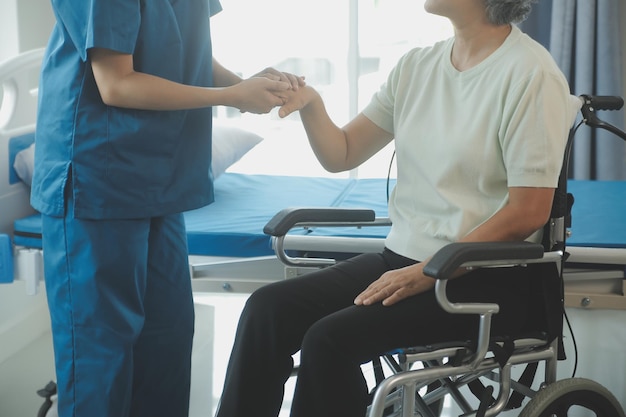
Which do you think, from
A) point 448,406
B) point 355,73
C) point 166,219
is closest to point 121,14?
point 166,219

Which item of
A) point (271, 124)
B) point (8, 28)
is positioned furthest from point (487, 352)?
point (271, 124)

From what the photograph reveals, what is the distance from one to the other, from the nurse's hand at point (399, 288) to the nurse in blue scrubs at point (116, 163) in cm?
48

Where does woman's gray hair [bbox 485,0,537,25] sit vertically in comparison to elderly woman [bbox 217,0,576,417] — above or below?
above

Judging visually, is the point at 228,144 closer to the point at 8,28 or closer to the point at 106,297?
the point at 8,28

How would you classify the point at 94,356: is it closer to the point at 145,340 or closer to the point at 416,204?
the point at 145,340

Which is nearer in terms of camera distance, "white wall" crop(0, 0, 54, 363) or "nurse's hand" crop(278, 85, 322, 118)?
"nurse's hand" crop(278, 85, 322, 118)

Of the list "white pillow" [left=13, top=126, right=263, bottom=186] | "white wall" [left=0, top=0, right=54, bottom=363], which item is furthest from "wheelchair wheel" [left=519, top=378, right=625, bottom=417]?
"white wall" [left=0, top=0, right=54, bottom=363]

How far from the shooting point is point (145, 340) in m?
2.00

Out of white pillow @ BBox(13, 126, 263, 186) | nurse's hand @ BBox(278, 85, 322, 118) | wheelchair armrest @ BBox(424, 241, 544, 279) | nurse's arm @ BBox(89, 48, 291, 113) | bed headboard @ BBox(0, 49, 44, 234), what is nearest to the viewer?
wheelchair armrest @ BBox(424, 241, 544, 279)

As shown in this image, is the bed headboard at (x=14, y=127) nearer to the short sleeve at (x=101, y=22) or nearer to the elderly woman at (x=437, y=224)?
the short sleeve at (x=101, y=22)

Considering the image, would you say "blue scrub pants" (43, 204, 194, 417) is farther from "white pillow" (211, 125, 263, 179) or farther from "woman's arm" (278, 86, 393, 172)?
"white pillow" (211, 125, 263, 179)

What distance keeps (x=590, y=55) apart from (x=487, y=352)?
2165mm

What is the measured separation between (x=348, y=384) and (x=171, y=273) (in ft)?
1.85

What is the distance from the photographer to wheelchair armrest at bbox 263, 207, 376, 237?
1.95 meters
